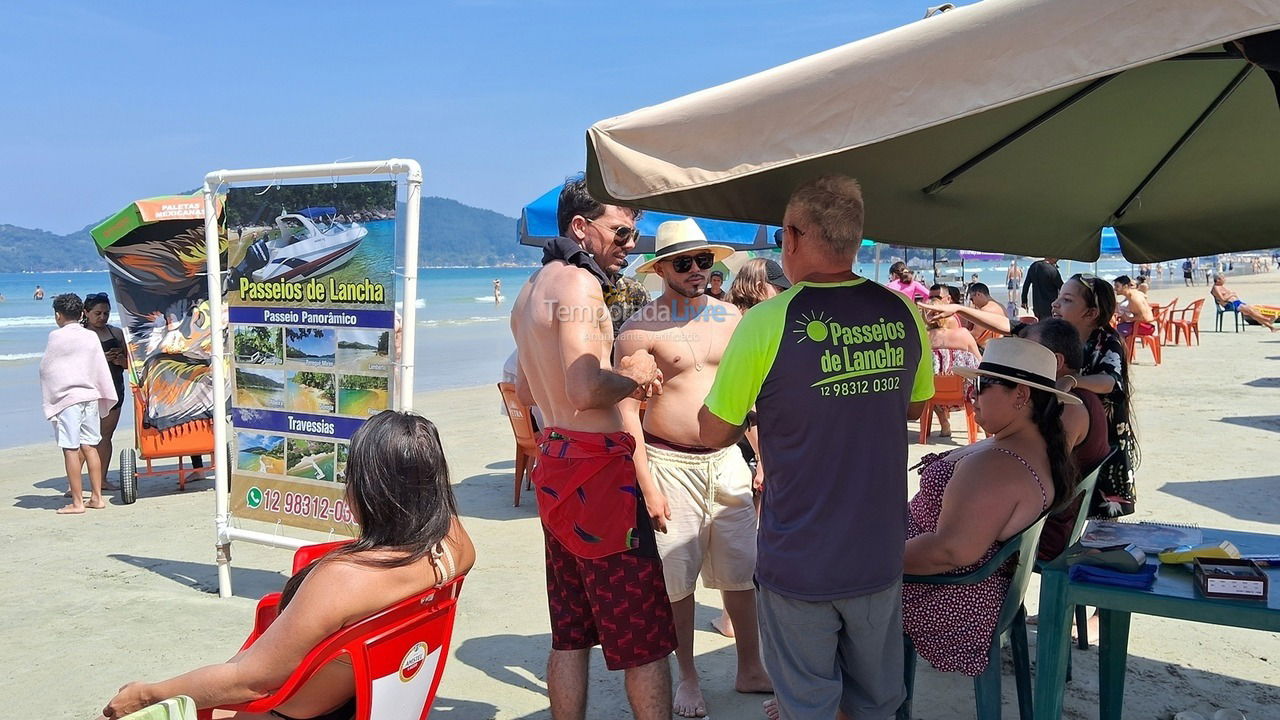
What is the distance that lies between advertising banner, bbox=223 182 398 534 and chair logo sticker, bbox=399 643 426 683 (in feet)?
7.11

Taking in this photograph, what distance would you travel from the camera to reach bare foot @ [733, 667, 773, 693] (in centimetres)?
366

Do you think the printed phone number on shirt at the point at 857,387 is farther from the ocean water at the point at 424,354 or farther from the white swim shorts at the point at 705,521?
the ocean water at the point at 424,354

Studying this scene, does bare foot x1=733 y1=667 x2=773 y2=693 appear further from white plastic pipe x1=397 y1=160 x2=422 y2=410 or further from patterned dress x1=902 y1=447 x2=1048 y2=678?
white plastic pipe x1=397 y1=160 x2=422 y2=410

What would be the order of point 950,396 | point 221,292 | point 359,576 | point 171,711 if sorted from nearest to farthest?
point 171,711
point 359,576
point 221,292
point 950,396

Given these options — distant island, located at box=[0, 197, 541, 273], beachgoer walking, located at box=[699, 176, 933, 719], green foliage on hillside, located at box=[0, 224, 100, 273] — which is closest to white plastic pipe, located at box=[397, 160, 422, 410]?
beachgoer walking, located at box=[699, 176, 933, 719]

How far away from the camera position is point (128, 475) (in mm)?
7473

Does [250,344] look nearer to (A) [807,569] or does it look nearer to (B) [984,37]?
(A) [807,569]

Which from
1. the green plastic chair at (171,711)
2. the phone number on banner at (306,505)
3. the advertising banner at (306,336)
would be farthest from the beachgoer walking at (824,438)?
the phone number on banner at (306,505)

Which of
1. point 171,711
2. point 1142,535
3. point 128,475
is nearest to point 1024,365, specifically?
point 1142,535

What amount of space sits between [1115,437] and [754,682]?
5.93ft

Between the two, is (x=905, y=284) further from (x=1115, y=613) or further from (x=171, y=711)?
(x=171, y=711)

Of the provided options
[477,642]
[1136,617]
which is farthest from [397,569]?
[1136,617]

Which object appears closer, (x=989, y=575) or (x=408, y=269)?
(x=989, y=575)

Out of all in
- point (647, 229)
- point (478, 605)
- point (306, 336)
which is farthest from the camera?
point (647, 229)
